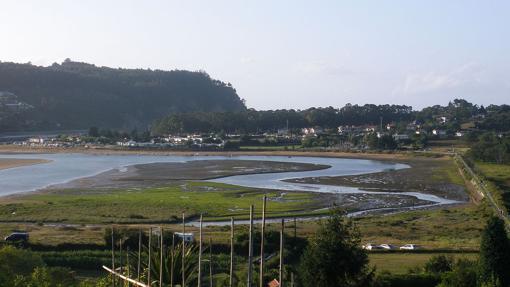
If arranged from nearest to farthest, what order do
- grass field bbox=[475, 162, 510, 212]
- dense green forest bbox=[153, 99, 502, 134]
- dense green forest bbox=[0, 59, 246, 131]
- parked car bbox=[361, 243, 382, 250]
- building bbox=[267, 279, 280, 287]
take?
1. building bbox=[267, 279, 280, 287]
2. parked car bbox=[361, 243, 382, 250]
3. grass field bbox=[475, 162, 510, 212]
4. dense green forest bbox=[153, 99, 502, 134]
5. dense green forest bbox=[0, 59, 246, 131]

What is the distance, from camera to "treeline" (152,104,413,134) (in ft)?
471

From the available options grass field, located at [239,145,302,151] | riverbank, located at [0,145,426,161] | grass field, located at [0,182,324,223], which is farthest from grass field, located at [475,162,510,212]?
grass field, located at [239,145,302,151]

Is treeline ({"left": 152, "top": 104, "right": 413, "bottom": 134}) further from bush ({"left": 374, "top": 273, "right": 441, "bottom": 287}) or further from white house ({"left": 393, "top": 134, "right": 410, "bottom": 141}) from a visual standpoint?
bush ({"left": 374, "top": 273, "right": 441, "bottom": 287})

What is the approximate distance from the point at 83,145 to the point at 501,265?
103m

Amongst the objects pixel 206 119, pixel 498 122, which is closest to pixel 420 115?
pixel 498 122

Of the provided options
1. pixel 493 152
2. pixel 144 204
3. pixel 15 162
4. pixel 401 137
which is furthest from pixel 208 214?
pixel 401 137

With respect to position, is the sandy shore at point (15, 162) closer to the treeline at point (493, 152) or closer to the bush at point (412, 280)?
the treeline at point (493, 152)

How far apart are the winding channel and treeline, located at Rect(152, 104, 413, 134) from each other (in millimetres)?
42119

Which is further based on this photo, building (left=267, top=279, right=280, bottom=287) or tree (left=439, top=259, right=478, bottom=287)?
tree (left=439, top=259, right=478, bottom=287)

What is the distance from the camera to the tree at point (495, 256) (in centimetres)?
1896

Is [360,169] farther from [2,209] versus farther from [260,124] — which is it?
[260,124]

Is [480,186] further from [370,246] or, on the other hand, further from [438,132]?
[438,132]

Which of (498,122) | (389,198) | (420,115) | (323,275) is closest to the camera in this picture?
(323,275)

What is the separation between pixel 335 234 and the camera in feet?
54.7
